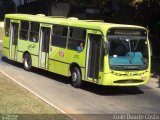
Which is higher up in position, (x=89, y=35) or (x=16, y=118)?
(x=89, y=35)

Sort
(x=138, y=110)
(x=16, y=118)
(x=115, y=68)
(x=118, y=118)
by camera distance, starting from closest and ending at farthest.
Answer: (x=16, y=118), (x=118, y=118), (x=138, y=110), (x=115, y=68)

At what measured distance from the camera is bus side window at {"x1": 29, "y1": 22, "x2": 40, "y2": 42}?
22.4 metres

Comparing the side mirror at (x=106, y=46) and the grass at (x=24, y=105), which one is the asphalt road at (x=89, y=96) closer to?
the grass at (x=24, y=105)

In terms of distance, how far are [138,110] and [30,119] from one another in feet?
13.6

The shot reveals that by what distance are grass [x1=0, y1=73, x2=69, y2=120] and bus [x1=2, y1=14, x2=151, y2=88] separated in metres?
2.72

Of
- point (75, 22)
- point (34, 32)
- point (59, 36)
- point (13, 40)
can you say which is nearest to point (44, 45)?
point (34, 32)

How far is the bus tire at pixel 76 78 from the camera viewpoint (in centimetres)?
1884

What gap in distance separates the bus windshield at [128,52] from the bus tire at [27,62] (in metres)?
6.33

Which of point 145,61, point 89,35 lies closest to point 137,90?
point 145,61

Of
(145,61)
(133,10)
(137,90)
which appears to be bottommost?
(137,90)

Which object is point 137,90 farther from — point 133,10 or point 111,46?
point 133,10

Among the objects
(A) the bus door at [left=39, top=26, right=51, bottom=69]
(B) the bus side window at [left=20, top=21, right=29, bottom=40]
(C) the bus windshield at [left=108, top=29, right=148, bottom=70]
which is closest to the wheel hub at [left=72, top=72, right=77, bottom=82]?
(C) the bus windshield at [left=108, top=29, right=148, bottom=70]

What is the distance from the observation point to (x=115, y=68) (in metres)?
17.5

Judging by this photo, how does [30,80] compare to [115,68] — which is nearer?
[115,68]
